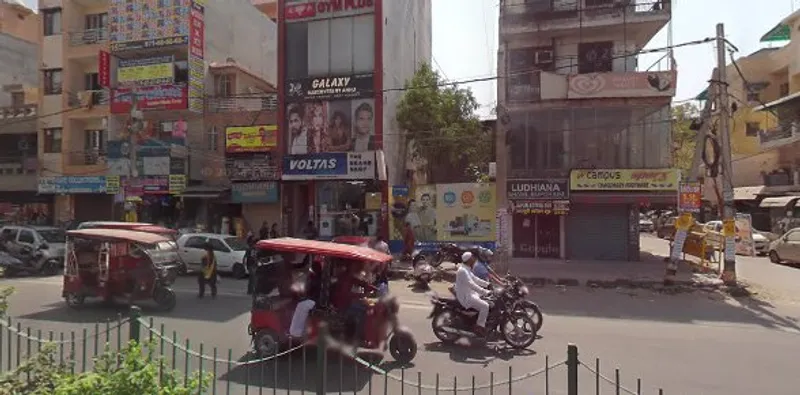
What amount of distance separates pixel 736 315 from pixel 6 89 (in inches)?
1439

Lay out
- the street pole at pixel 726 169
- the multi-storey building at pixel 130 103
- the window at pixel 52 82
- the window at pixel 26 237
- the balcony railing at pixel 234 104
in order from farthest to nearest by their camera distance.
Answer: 1. the window at pixel 52 82
2. the balcony railing at pixel 234 104
3. the multi-storey building at pixel 130 103
4. the window at pixel 26 237
5. the street pole at pixel 726 169

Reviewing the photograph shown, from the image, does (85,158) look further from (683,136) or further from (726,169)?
(683,136)

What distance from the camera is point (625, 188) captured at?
19.5 metres

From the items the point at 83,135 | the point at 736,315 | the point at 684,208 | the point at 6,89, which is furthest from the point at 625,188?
the point at 6,89

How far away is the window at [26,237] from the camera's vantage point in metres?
17.4

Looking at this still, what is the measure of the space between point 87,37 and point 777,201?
3656 centimetres

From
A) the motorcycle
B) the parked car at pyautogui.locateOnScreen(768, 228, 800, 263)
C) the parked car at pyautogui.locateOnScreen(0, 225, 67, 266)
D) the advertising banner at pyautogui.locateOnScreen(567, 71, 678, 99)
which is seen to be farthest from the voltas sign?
the parked car at pyautogui.locateOnScreen(768, 228, 800, 263)

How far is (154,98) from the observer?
24.7 meters

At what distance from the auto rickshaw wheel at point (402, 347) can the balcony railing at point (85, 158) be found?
2426 cm

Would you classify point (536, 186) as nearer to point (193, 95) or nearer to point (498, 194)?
point (498, 194)

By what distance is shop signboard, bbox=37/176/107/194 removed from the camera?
991 inches

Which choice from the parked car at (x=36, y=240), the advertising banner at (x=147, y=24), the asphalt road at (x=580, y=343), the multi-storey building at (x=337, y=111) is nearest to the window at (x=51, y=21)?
the advertising banner at (x=147, y=24)

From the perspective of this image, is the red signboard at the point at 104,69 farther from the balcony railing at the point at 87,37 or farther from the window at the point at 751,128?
the window at the point at 751,128

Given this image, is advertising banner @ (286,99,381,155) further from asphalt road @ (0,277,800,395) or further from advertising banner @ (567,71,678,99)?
asphalt road @ (0,277,800,395)
